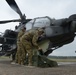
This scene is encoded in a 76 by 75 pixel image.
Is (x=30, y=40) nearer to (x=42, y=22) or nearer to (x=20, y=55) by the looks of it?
(x=20, y=55)

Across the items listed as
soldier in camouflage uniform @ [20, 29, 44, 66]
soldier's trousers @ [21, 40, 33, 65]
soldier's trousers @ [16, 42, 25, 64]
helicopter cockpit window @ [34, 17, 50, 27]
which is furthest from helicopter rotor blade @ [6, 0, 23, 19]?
soldier's trousers @ [21, 40, 33, 65]

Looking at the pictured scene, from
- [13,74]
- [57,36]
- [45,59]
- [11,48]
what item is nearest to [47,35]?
[57,36]

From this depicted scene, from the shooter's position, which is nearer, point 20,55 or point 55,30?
point 55,30

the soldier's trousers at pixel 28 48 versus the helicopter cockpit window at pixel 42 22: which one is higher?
the helicopter cockpit window at pixel 42 22

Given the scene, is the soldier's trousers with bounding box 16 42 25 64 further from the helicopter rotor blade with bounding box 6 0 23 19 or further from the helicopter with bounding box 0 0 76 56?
the helicopter rotor blade with bounding box 6 0 23 19

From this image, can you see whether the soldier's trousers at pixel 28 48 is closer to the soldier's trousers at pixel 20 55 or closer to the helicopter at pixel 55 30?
the soldier's trousers at pixel 20 55

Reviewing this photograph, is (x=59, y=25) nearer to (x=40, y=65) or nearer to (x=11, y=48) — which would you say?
(x=40, y=65)

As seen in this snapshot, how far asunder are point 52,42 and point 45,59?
1.66m

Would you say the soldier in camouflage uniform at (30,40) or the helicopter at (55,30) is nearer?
the soldier in camouflage uniform at (30,40)

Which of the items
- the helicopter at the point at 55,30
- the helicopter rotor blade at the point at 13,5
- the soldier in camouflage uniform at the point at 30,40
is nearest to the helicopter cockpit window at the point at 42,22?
the helicopter at the point at 55,30

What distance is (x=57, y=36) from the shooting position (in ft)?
42.0

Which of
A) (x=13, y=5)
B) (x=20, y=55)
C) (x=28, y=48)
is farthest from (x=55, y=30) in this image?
(x=13, y=5)

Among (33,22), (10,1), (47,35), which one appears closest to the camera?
(47,35)

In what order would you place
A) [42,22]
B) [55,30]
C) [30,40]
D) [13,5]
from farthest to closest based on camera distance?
[13,5], [42,22], [55,30], [30,40]
